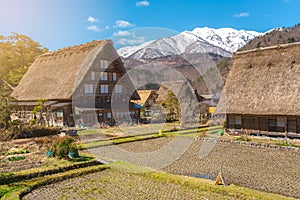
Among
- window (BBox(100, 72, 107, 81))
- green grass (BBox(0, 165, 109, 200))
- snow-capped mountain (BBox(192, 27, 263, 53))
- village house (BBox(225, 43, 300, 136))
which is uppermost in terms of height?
snow-capped mountain (BBox(192, 27, 263, 53))

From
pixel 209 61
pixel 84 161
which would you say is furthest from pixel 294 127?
pixel 209 61

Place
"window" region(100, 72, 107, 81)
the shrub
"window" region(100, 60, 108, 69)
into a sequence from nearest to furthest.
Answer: the shrub, "window" region(100, 60, 108, 69), "window" region(100, 72, 107, 81)

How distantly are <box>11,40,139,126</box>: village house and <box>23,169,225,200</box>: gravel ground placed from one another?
56.8 feet

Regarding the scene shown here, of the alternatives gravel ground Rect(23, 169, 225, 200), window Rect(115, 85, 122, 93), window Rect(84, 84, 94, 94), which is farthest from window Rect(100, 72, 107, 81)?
gravel ground Rect(23, 169, 225, 200)

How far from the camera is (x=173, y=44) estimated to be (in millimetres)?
17719

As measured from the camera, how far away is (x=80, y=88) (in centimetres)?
2792

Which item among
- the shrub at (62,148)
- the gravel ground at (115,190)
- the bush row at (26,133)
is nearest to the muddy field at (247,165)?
the gravel ground at (115,190)

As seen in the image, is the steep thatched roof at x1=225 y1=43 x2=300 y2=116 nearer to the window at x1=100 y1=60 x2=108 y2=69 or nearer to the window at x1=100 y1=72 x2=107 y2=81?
the window at x1=100 y1=60 x2=108 y2=69

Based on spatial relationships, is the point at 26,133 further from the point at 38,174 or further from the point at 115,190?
the point at 115,190

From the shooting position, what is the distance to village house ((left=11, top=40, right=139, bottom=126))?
2778cm

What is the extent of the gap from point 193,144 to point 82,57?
60.2 ft

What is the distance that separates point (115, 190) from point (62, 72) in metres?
24.1

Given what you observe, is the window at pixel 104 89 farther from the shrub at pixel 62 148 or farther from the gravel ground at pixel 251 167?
the shrub at pixel 62 148

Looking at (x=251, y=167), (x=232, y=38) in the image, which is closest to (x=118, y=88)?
(x=251, y=167)
